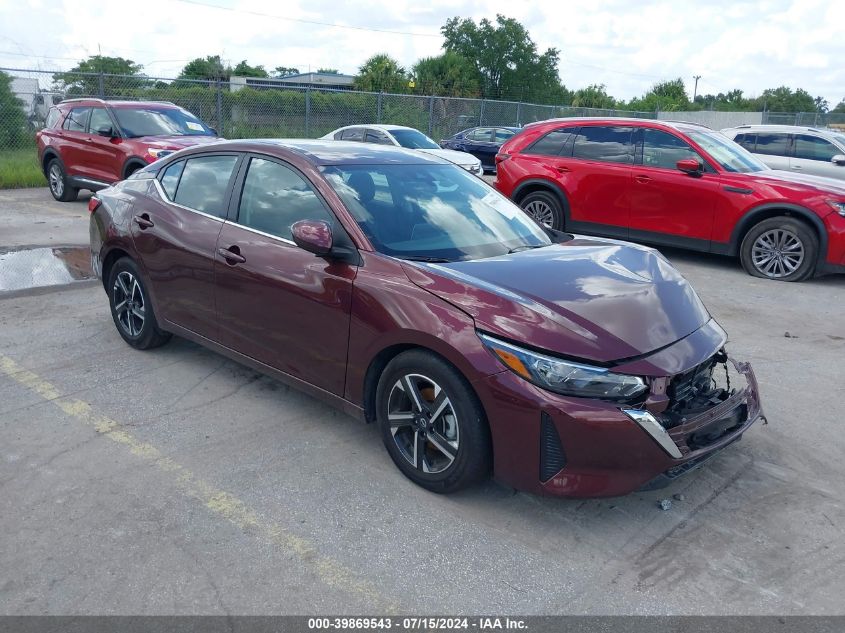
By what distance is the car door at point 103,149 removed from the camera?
479 inches

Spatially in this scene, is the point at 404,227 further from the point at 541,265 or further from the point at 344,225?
the point at 541,265

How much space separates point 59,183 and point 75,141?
1080mm

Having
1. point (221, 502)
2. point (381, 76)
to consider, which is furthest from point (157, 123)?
point (381, 76)

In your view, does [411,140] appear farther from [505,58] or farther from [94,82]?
[505,58]

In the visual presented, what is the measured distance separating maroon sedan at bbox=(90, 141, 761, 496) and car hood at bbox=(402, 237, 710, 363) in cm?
1

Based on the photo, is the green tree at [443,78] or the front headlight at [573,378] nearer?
the front headlight at [573,378]

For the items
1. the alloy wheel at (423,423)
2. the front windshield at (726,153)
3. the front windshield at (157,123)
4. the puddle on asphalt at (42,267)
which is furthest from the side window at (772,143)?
the alloy wheel at (423,423)

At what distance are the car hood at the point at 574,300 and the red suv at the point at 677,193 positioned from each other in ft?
17.2

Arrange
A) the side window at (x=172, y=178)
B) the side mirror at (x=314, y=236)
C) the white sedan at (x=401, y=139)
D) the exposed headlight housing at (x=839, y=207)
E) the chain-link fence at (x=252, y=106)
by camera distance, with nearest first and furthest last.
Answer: the side mirror at (x=314, y=236) < the side window at (x=172, y=178) < the exposed headlight housing at (x=839, y=207) < the white sedan at (x=401, y=139) < the chain-link fence at (x=252, y=106)

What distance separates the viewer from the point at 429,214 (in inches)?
175

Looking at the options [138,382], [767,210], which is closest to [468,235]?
[138,382]

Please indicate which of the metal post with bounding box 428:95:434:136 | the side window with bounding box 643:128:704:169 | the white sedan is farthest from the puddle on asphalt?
the metal post with bounding box 428:95:434:136

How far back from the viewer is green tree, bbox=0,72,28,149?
16719 millimetres

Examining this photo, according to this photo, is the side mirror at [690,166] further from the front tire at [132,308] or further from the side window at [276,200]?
the front tire at [132,308]
